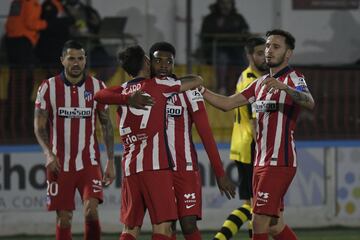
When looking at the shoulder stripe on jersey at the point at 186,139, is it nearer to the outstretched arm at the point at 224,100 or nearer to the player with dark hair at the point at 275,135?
the outstretched arm at the point at 224,100

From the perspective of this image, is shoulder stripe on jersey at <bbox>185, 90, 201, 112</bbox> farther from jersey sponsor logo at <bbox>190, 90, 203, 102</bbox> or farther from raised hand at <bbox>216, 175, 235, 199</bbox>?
raised hand at <bbox>216, 175, 235, 199</bbox>

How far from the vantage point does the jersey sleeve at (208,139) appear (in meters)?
9.59

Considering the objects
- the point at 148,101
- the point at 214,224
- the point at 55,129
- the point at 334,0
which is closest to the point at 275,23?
the point at 334,0

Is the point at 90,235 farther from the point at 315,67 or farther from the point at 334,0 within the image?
the point at 334,0

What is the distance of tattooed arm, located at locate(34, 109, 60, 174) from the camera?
10.7m

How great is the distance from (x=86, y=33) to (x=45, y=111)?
5123 millimetres

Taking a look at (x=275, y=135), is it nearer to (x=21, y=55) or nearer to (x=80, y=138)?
(x=80, y=138)

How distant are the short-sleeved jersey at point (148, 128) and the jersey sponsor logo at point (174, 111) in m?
0.69

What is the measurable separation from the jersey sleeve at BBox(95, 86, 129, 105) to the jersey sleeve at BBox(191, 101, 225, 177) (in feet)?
2.80

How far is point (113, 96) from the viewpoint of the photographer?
9.22 meters

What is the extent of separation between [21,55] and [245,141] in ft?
14.2

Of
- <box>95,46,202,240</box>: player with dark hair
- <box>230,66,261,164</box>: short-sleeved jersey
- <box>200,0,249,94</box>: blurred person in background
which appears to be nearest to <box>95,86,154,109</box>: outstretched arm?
<box>95,46,202,240</box>: player with dark hair

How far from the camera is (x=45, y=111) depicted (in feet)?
36.0

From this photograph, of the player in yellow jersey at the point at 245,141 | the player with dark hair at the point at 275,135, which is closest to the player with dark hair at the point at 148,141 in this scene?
the player with dark hair at the point at 275,135
